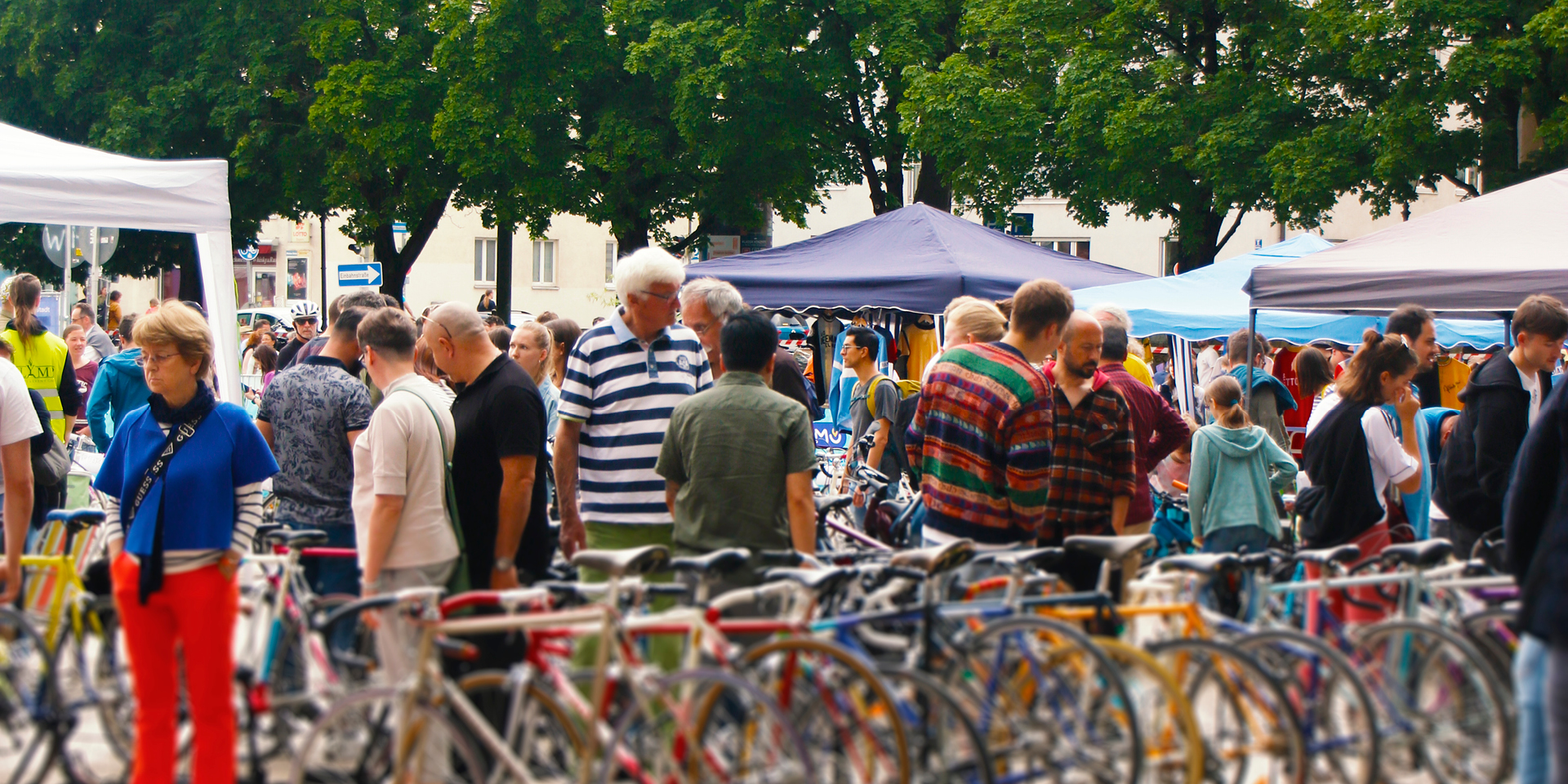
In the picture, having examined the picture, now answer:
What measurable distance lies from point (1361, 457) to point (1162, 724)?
2867mm

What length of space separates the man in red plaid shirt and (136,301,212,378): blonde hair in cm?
297

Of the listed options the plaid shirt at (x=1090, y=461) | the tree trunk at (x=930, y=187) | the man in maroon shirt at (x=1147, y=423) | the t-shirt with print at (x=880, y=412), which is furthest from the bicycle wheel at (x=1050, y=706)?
the tree trunk at (x=930, y=187)

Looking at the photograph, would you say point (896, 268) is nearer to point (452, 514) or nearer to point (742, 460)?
point (742, 460)

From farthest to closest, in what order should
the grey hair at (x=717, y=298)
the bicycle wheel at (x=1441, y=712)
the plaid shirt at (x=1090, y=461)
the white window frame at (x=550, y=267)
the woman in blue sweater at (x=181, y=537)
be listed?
the white window frame at (x=550, y=267) → the grey hair at (x=717, y=298) → the plaid shirt at (x=1090, y=461) → the woman in blue sweater at (x=181, y=537) → the bicycle wheel at (x=1441, y=712)

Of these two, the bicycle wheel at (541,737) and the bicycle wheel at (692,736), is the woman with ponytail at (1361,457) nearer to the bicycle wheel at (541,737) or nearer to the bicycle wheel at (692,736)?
the bicycle wheel at (692,736)

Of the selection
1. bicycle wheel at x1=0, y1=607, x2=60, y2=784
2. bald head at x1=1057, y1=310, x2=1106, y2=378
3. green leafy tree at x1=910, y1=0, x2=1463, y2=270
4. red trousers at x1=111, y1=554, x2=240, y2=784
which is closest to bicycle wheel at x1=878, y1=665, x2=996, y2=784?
red trousers at x1=111, y1=554, x2=240, y2=784

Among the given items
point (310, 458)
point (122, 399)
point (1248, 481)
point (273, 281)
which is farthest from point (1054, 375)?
point (273, 281)

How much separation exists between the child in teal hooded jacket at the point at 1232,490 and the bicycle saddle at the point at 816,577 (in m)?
A: 2.90

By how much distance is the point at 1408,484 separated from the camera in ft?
20.7

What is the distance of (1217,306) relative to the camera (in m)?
16.3

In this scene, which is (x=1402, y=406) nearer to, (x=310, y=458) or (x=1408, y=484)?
(x=1408, y=484)

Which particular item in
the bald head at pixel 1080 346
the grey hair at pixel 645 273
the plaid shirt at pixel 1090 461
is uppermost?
the grey hair at pixel 645 273

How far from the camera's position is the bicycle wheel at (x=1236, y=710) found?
3.75 meters

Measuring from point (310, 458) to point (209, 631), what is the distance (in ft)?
5.07
